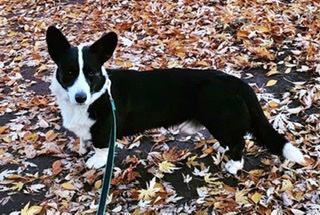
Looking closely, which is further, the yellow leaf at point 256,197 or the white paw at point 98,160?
the white paw at point 98,160

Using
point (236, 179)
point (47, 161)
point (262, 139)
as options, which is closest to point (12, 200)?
point (47, 161)

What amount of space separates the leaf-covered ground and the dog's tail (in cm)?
17

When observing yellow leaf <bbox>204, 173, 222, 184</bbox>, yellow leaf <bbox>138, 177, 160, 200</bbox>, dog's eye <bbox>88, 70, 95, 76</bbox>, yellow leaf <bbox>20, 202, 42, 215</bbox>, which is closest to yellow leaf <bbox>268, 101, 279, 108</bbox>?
yellow leaf <bbox>204, 173, 222, 184</bbox>

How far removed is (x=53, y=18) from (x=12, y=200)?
14.1 feet

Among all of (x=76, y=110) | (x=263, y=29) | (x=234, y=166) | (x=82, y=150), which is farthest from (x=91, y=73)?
(x=263, y=29)

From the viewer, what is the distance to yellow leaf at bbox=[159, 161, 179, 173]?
3.36 m

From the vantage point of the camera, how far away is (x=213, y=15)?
5.95 m

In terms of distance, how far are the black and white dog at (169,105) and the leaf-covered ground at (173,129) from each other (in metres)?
0.26

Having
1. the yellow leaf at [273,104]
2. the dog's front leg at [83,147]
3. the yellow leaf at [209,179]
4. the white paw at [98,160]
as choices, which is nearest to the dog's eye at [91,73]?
the white paw at [98,160]

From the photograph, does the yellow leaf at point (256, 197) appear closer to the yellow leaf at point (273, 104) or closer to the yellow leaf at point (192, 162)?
the yellow leaf at point (192, 162)

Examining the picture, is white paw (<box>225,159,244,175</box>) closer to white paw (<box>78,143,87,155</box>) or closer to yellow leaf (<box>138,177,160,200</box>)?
yellow leaf (<box>138,177,160,200</box>)

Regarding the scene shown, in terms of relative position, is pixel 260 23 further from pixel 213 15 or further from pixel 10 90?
pixel 10 90

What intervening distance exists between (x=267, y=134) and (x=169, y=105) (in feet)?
2.42

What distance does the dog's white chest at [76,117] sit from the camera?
3.11 metres
